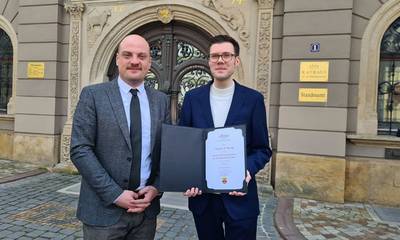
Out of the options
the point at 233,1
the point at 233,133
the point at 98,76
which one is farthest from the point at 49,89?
the point at 233,133

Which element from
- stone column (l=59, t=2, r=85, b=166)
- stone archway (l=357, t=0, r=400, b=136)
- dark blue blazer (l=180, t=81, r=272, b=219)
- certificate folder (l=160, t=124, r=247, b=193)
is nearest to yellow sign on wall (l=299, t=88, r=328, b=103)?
stone archway (l=357, t=0, r=400, b=136)

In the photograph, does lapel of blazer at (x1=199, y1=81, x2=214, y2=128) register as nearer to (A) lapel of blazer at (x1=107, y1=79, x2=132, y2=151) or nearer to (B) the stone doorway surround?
(A) lapel of blazer at (x1=107, y1=79, x2=132, y2=151)

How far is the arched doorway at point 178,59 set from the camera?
26.0ft

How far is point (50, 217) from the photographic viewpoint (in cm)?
519

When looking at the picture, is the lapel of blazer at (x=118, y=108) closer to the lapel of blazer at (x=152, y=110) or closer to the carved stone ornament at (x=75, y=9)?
the lapel of blazer at (x=152, y=110)

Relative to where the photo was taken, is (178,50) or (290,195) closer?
(290,195)

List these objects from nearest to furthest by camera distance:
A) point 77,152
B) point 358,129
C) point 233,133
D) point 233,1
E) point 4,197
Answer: point 77,152 → point 233,133 → point 4,197 → point 358,129 → point 233,1

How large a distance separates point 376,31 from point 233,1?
264cm

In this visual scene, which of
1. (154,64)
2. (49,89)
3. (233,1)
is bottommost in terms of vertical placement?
(49,89)

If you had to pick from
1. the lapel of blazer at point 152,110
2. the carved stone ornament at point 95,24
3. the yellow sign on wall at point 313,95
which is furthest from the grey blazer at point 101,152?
the carved stone ornament at point 95,24

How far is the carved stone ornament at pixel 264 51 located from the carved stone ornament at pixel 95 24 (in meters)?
3.39

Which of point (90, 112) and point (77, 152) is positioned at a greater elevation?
point (90, 112)

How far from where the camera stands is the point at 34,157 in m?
8.59

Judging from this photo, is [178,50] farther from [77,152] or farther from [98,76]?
[77,152]
